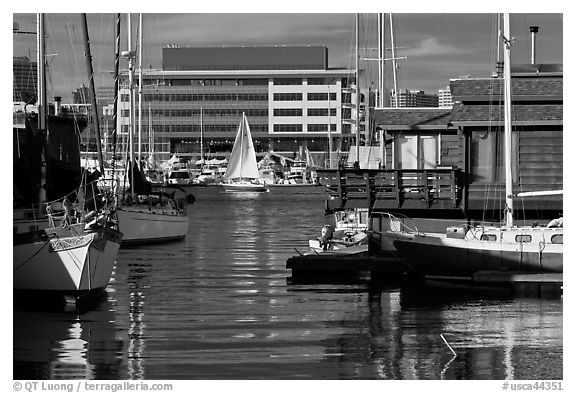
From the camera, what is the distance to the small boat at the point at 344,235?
3900cm

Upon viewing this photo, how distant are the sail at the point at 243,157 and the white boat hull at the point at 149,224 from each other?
60.0 meters

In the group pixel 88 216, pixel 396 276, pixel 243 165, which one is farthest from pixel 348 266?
pixel 243 165

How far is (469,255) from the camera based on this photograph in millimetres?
31594

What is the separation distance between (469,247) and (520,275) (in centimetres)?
162

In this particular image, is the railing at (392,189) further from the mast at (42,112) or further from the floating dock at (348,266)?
the mast at (42,112)

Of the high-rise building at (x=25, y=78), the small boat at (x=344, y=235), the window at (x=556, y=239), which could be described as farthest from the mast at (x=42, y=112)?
the window at (x=556, y=239)

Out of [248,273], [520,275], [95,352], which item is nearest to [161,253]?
[248,273]

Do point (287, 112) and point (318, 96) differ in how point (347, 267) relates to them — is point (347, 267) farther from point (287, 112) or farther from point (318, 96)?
point (287, 112)

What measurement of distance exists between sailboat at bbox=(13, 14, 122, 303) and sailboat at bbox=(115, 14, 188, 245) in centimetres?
1935

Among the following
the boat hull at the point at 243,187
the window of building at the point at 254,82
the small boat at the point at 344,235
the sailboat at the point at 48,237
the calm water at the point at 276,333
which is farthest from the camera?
the window of building at the point at 254,82

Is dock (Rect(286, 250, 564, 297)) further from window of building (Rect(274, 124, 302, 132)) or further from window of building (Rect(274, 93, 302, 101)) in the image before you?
window of building (Rect(274, 93, 302, 101))

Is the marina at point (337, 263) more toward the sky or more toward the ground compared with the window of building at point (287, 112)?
more toward the ground

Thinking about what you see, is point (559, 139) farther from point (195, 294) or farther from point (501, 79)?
point (195, 294)

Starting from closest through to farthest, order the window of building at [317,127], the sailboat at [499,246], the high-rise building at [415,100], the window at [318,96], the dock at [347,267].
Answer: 1. the sailboat at [499,246]
2. the dock at [347,267]
3. the high-rise building at [415,100]
4. the window of building at [317,127]
5. the window at [318,96]
